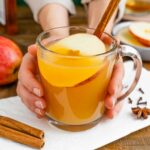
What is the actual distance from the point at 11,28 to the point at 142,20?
341 mm

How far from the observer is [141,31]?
2.75 ft

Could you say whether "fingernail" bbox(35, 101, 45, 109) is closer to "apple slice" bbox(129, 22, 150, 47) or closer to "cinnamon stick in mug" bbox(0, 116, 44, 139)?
"cinnamon stick in mug" bbox(0, 116, 44, 139)

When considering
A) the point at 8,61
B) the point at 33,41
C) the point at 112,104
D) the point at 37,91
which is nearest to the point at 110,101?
the point at 112,104

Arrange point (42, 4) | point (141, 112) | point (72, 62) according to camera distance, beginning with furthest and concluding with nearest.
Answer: point (42, 4) → point (141, 112) → point (72, 62)

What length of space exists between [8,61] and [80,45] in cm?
21

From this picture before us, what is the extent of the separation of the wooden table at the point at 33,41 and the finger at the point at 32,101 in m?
0.06

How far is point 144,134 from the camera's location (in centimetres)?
54

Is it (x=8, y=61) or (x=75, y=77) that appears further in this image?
(x=8, y=61)

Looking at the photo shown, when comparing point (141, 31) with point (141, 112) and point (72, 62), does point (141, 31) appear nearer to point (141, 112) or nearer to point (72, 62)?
point (141, 112)

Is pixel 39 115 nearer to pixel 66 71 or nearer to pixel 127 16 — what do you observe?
pixel 66 71

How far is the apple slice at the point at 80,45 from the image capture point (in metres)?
0.48

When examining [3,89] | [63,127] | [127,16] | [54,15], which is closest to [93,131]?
[63,127]

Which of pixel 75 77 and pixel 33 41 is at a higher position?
pixel 75 77

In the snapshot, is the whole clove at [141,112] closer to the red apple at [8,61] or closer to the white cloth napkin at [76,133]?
the white cloth napkin at [76,133]
